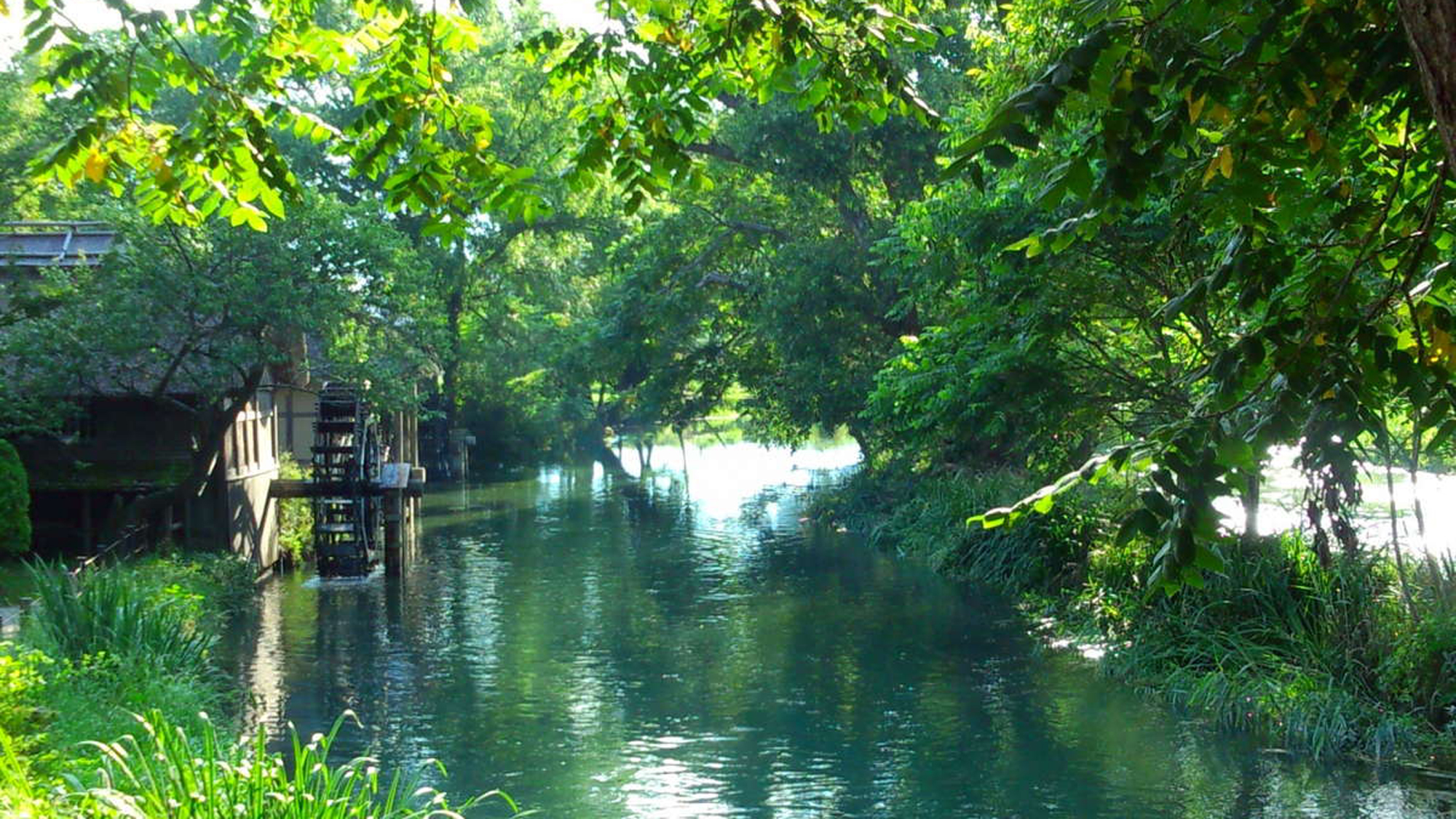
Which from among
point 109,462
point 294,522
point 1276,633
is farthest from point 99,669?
point 294,522

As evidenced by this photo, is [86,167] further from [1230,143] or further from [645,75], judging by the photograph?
[1230,143]

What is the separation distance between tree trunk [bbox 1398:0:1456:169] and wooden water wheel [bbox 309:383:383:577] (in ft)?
72.9

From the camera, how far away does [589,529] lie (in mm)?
31734

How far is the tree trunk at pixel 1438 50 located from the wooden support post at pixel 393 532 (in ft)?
73.4

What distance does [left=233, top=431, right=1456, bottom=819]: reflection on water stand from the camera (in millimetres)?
11617

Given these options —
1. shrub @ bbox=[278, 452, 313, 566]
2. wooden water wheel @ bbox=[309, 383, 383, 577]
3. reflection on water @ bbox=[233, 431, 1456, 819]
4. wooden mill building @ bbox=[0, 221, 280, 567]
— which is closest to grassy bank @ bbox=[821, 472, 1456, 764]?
reflection on water @ bbox=[233, 431, 1456, 819]

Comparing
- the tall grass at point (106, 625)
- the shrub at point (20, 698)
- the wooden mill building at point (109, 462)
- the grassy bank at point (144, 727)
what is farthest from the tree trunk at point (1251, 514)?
the wooden mill building at point (109, 462)

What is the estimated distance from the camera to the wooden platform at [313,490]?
960 inches

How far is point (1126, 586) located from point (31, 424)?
14660 mm

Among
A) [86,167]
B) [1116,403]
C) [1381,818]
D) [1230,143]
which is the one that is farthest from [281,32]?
[1116,403]

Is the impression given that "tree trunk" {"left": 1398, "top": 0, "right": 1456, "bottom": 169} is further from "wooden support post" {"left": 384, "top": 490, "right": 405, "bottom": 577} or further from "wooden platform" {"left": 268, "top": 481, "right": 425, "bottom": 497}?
"wooden support post" {"left": 384, "top": 490, "right": 405, "bottom": 577}

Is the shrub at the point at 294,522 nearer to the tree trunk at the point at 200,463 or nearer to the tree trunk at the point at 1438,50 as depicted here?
the tree trunk at the point at 200,463

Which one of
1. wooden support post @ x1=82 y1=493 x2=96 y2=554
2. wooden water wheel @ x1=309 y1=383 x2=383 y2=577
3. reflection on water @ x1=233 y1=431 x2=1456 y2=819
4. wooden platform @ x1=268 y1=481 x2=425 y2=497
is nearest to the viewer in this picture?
reflection on water @ x1=233 y1=431 x2=1456 y2=819

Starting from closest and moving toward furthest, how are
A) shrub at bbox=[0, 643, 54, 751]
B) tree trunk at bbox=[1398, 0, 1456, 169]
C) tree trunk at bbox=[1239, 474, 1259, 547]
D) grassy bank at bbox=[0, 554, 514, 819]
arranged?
tree trunk at bbox=[1398, 0, 1456, 169] → grassy bank at bbox=[0, 554, 514, 819] → shrub at bbox=[0, 643, 54, 751] → tree trunk at bbox=[1239, 474, 1259, 547]
